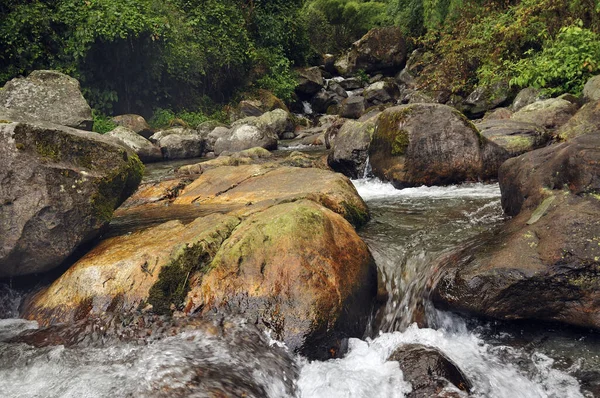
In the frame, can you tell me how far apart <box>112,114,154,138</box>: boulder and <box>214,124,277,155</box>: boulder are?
330cm

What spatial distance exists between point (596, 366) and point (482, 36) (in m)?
16.1

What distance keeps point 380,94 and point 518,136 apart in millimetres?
13489

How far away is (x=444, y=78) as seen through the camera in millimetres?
18141

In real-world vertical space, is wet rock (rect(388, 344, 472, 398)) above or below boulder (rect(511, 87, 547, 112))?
below

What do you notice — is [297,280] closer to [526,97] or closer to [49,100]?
[49,100]

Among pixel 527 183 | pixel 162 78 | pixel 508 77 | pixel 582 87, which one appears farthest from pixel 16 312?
pixel 162 78

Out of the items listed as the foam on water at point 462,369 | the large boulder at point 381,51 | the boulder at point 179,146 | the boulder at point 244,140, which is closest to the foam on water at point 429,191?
the foam on water at point 462,369

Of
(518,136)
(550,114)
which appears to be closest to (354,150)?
(518,136)

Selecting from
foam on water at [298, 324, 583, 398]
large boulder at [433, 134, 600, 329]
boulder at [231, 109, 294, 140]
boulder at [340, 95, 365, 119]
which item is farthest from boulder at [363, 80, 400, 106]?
foam on water at [298, 324, 583, 398]

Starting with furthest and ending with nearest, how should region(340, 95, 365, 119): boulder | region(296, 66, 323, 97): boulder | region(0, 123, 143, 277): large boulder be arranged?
region(296, 66, 323, 97): boulder
region(340, 95, 365, 119): boulder
region(0, 123, 143, 277): large boulder

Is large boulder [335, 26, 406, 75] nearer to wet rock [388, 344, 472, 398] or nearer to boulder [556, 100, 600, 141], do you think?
boulder [556, 100, 600, 141]

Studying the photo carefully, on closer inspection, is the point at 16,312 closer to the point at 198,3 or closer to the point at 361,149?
the point at 361,149

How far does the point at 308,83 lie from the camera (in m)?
25.6

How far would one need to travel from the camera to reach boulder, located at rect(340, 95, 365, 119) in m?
20.8
